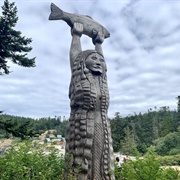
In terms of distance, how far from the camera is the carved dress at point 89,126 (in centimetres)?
440

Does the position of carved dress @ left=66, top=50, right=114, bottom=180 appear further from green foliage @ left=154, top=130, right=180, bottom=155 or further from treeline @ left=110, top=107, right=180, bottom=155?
green foliage @ left=154, top=130, right=180, bottom=155

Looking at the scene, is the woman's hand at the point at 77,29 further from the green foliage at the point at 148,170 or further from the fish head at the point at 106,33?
the green foliage at the point at 148,170

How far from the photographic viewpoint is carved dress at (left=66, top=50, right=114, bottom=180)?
14.4 feet

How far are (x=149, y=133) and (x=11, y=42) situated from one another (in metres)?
32.7

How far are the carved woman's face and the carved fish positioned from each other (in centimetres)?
118

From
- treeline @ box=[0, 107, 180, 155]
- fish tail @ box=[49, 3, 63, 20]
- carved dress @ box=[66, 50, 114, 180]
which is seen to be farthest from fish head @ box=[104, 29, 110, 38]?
treeline @ box=[0, 107, 180, 155]

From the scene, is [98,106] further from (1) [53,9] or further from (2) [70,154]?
(1) [53,9]

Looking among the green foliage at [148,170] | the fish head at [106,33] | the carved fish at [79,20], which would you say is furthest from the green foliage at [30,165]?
the fish head at [106,33]

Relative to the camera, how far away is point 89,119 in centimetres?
468

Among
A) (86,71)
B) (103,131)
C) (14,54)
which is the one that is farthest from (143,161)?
(14,54)

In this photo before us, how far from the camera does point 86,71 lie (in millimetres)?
5094

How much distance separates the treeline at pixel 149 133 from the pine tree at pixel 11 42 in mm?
12899

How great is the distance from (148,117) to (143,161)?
39971 mm

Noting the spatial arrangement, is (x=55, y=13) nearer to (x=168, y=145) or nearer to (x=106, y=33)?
(x=106, y=33)
